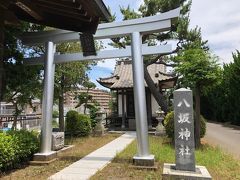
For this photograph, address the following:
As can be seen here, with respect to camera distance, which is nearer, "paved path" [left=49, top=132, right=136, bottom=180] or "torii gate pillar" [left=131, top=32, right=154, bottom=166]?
"paved path" [left=49, top=132, right=136, bottom=180]

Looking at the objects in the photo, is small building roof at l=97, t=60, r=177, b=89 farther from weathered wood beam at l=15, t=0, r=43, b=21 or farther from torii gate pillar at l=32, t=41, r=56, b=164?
weathered wood beam at l=15, t=0, r=43, b=21

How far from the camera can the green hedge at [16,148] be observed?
7294 millimetres

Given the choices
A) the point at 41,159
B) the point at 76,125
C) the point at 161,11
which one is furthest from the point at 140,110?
the point at 161,11

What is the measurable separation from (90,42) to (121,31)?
1355mm

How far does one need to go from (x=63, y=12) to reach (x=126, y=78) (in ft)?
58.3

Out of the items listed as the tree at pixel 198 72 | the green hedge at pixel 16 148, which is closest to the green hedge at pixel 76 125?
the tree at pixel 198 72

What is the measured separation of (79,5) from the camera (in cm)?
627

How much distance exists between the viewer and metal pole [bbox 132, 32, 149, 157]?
846 centimetres

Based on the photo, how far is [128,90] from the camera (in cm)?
2395

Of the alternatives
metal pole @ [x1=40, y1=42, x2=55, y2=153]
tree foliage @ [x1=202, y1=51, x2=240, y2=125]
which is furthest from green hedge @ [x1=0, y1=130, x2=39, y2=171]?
tree foliage @ [x1=202, y1=51, x2=240, y2=125]

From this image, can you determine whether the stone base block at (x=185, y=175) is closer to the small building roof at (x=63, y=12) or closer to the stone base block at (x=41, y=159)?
the stone base block at (x=41, y=159)

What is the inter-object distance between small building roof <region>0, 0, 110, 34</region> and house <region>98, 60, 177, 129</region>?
15276 millimetres

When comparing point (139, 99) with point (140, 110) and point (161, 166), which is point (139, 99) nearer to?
point (140, 110)

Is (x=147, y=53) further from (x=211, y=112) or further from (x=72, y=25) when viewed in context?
(x=211, y=112)
